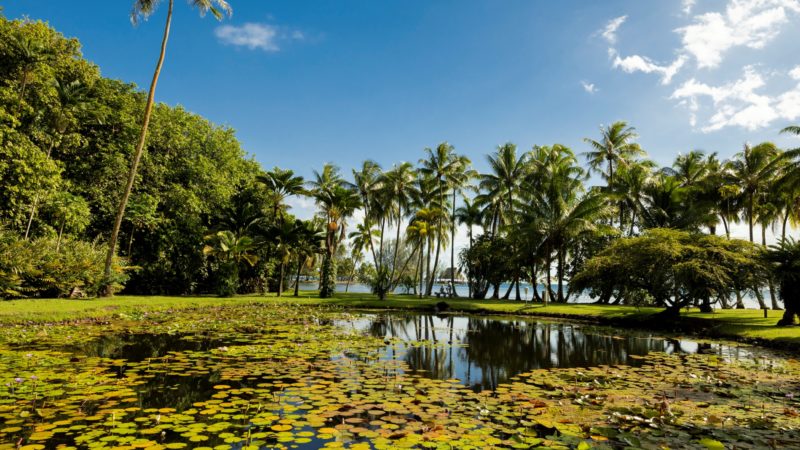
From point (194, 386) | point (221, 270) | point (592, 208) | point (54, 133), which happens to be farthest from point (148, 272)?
point (592, 208)

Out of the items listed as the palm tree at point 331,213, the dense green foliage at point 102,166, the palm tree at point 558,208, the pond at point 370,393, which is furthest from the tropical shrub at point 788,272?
the dense green foliage at point 102,166

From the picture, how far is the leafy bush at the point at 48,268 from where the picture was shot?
15922 mm

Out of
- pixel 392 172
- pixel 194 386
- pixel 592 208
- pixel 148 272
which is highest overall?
pixel 392 172

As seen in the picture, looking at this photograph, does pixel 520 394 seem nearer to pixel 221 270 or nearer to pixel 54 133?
pixel 221 270

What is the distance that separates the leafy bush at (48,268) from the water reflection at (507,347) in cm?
1317

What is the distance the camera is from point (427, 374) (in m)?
8.47

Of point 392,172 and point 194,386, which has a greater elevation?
point 392,172

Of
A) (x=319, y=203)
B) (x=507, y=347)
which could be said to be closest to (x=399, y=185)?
(x=319, y=203)

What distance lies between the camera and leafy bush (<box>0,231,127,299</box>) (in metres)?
15.9

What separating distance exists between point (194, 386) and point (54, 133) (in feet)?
77.0

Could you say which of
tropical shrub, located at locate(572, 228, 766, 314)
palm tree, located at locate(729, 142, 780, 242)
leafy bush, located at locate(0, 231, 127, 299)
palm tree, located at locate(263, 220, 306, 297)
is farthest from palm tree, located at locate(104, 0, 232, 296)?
palm tree, located at locate(729, 142, 780, 242)

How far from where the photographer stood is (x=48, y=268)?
17797 millimetres

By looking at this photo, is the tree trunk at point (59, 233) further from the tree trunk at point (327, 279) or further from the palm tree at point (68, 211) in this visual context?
the tree trunk at point (327, 279)

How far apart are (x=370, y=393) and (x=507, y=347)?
706 cm
